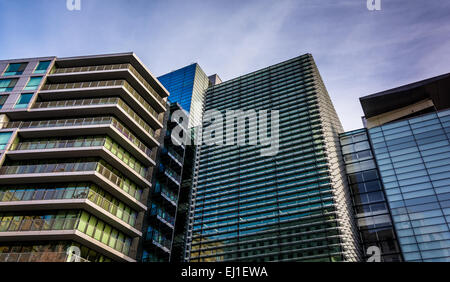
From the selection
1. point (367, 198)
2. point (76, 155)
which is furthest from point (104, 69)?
point (367, 198)

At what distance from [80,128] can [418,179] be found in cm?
4148

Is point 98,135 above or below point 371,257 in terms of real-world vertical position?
above

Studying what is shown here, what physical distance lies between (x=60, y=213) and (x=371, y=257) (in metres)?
36.8

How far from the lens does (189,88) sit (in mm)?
79688

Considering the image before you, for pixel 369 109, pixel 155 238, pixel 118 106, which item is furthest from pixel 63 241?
pixel 369 109

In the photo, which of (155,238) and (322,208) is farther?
(322,208)

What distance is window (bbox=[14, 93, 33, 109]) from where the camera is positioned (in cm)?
3734

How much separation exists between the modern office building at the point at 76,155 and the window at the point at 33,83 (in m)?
0.12

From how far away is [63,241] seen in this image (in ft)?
90.9

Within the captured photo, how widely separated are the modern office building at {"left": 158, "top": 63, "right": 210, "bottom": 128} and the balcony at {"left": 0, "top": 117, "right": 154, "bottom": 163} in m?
36.5

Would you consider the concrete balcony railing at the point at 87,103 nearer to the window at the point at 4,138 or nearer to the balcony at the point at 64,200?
the window at the point at 4,138

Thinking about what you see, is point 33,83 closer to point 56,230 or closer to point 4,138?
point 4,138
